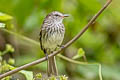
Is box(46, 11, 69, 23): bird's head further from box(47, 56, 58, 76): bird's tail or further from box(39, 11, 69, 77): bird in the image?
box(47, 56, 58, 76): bird's tail

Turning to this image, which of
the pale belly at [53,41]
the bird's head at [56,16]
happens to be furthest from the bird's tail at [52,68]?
the bird's head at [56,16]

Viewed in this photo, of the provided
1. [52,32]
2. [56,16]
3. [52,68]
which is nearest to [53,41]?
[52,32]

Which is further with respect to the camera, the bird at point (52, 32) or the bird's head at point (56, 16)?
the bird's head at point (56, 16)

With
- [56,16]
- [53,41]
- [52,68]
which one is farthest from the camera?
[56,16]

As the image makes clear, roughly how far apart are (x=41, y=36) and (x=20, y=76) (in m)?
0.59

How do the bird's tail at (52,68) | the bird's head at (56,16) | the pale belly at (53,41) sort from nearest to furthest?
the bird's tail at (52,68) → the pale belly at (53,41) → the bird's head at (56,16)

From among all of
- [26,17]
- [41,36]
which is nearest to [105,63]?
[41,36]

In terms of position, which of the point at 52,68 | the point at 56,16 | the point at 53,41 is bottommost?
the point at 52,68

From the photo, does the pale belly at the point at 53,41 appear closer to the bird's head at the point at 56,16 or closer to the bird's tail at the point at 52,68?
the bird's head at the point at 56,16

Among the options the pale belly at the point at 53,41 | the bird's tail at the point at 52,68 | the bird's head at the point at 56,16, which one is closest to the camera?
the bird's tail at the point at 52,68

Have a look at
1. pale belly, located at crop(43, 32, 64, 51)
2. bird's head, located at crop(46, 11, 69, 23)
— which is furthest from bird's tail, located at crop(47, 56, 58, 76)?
bird's head, located at crop(46, 11, 69, 23)

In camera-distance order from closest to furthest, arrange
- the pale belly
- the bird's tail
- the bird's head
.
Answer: the bird's tail → the pale belly → the bird's head

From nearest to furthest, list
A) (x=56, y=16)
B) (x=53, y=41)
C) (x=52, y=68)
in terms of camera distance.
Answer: (x=52, y=68) < (x=53, y=41) < (x=56, y=16)

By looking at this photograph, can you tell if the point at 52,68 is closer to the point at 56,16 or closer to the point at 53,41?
the point at 53,41
